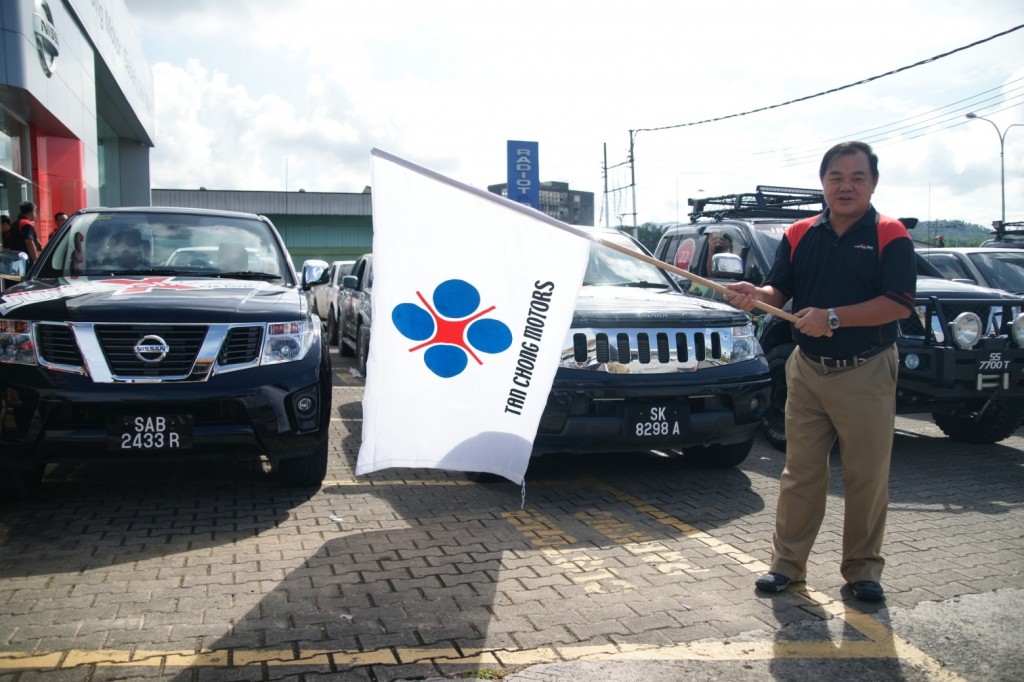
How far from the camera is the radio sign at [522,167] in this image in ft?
45.7

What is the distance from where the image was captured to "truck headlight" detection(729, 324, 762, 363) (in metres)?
5.67

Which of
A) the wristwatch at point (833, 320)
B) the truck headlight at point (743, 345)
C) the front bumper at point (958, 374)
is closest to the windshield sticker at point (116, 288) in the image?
the truck headlight at point (743, 345)

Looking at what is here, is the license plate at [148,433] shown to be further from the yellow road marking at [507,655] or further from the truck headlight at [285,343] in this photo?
the yellow road marking at [507,655]

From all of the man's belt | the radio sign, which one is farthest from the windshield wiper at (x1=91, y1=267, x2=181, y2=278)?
the radio sign

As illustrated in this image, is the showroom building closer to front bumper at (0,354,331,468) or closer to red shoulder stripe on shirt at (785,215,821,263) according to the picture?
front bumper at (0,354,331,468)

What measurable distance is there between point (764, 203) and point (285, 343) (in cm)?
736

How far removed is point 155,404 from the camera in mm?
4547

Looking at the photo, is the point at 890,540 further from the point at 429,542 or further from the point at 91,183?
the point at 91,183

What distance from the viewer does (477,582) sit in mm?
3904

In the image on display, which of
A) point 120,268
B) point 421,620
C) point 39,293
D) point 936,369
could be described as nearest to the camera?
point 421,620

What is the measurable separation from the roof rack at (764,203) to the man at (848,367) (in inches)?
239

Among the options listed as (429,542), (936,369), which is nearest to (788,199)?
(936,369)

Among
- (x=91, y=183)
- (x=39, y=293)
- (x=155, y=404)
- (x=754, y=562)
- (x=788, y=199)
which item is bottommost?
(x=754, y=562)

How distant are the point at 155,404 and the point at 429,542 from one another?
1.65 metres
